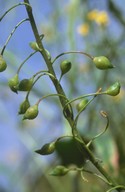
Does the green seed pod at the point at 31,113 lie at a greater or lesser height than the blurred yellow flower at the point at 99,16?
greater

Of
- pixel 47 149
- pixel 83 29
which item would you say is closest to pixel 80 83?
pixel 83 29

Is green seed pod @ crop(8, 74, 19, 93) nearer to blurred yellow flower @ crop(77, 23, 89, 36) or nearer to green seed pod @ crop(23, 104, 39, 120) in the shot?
green seed pod @ crop(23, 104, 39, 120)

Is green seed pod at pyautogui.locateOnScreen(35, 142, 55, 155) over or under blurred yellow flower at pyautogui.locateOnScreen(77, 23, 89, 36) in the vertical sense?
over

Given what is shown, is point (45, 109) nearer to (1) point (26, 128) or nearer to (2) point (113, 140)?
(1) point (26, 128)

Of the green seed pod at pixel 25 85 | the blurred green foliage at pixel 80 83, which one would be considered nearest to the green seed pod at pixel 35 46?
the green seed pod at pixel 25 85

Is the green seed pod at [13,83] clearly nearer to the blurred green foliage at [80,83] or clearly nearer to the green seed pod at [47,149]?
the green seed pod at [47,149]

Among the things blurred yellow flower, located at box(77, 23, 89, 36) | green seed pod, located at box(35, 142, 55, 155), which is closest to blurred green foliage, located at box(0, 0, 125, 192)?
blurred yellow flower, located at box(77, 23, 89, 36)

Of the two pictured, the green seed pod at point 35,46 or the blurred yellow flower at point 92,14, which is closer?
the green seed pod at point 35,46

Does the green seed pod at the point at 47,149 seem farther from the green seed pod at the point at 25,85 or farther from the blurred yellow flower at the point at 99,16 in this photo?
the blurred yellow flower at the point at 99,16
